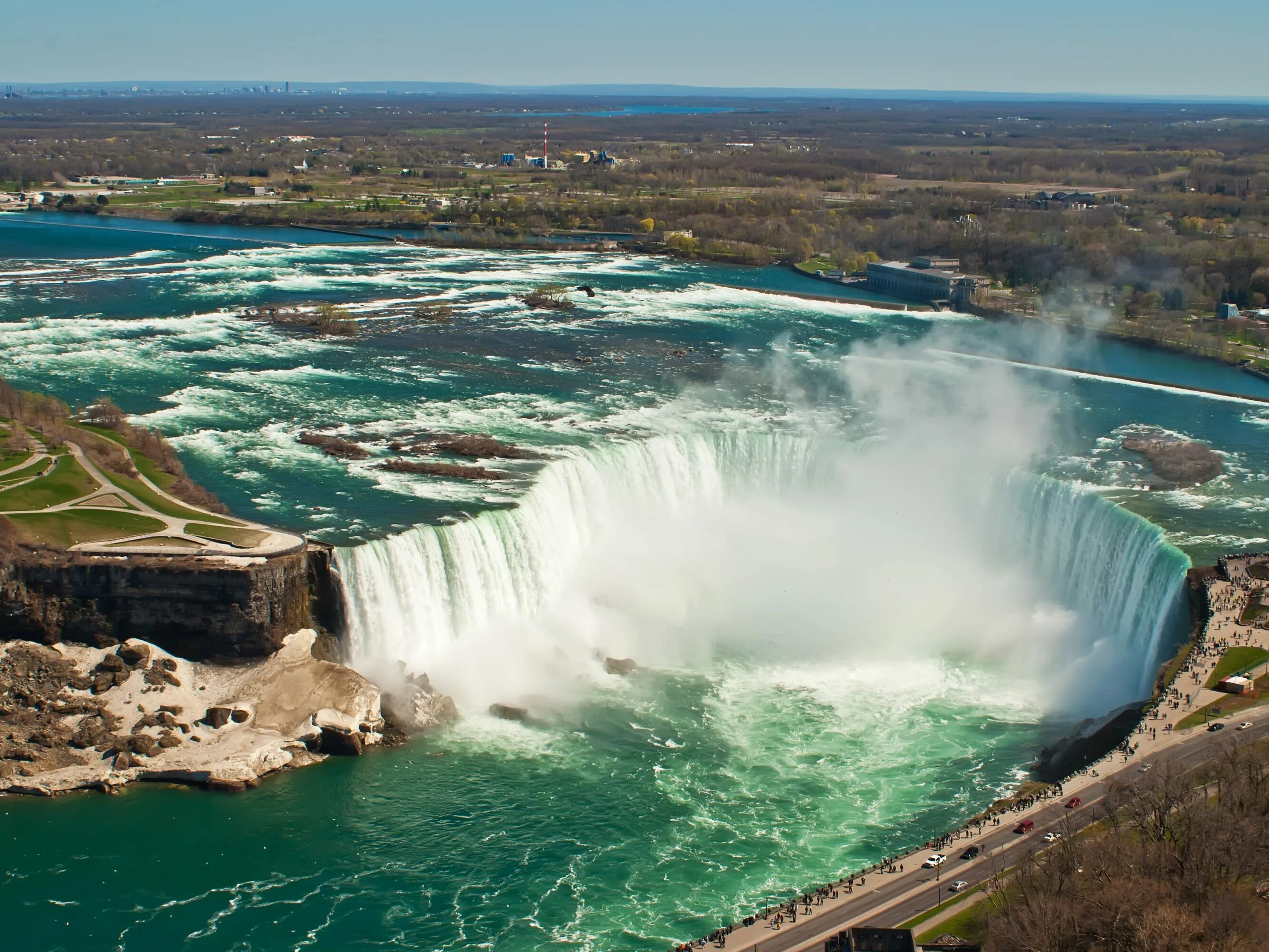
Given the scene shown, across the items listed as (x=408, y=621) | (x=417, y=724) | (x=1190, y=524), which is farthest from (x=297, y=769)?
(x=1190, y=524)

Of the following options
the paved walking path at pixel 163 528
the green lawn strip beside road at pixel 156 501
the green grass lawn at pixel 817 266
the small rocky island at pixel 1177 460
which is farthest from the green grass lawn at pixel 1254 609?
the green grass lawn at pixel 817 266

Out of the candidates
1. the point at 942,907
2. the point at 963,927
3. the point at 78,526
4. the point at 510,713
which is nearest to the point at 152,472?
the point at 78,526

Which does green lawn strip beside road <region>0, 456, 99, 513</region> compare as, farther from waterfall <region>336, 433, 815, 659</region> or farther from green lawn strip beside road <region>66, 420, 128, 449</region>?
waterfall <region>336, 433, 815, 659</region>

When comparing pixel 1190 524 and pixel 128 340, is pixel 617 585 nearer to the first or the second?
pixel 1190 524

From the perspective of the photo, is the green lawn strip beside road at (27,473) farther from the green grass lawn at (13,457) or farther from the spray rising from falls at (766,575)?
the spray rising from falls at (766,575)

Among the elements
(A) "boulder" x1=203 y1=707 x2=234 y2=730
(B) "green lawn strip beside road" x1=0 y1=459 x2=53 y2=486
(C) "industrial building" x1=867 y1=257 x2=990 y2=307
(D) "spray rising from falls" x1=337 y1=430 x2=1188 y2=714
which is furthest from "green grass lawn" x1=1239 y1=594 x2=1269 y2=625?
(C) "industrial building" x1=867 y1=257 x2=990 y2=307
